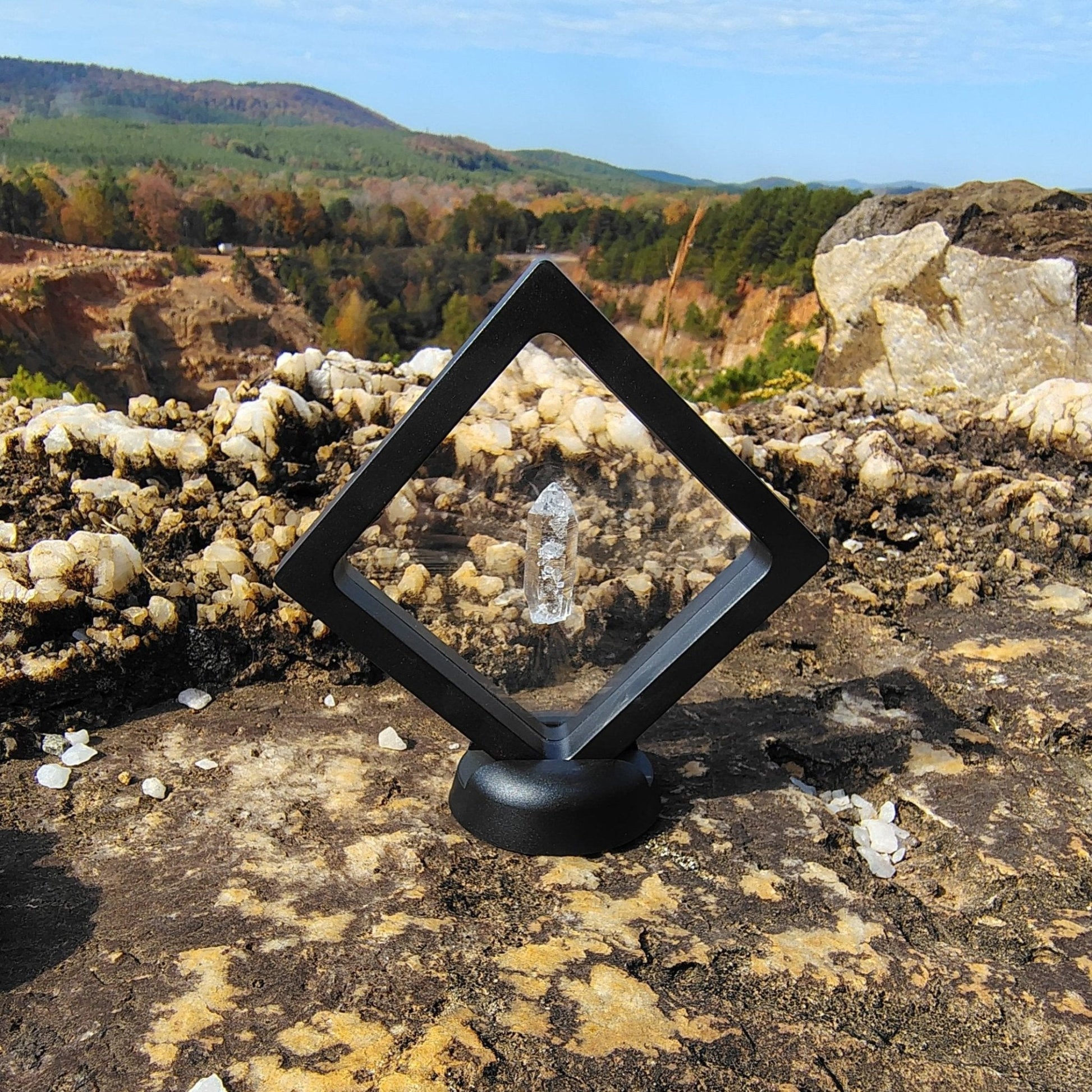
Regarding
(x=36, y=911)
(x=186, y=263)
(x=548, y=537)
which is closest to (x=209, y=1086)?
(x=36, y=911)

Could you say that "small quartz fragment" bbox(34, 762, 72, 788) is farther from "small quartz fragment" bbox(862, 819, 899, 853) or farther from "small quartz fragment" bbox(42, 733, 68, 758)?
"small quartz fragment" bbox(862, 819, 899, 853)

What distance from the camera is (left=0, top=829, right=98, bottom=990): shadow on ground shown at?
5.36 feet

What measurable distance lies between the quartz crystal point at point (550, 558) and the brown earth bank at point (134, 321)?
2396 cm

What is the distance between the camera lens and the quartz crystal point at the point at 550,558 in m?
2.10

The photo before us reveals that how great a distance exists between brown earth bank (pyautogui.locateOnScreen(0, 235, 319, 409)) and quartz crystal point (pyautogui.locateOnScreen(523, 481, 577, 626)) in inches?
943

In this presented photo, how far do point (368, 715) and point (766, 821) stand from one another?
3.52ft

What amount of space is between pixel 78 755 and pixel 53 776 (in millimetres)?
103

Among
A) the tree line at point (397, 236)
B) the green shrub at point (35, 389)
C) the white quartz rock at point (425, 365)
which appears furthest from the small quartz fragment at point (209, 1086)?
the tree line at point (397, 236)

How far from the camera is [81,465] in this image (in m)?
3.11

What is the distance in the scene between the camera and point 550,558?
2117mm

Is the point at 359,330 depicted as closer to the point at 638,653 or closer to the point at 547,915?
the point at 638,653

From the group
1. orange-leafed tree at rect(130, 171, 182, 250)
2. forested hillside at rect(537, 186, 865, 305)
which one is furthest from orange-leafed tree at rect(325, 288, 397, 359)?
orange-leafed tree at rect(130, 171, 182, 250)

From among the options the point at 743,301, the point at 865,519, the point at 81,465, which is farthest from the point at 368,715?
the point at 743,301

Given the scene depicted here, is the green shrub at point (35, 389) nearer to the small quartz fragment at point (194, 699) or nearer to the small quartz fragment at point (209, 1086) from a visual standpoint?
the small quartz fragment at point (194, 699)
